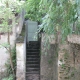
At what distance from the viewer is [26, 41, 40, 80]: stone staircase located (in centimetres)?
890

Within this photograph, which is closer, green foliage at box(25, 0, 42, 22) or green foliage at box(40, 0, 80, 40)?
green foliage at box(40, 0, 80, 40)

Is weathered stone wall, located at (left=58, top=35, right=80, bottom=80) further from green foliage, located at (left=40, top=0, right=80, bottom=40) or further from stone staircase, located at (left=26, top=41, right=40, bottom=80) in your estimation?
green foliage, located at (left=40, top=0, right=80, bottom=40)

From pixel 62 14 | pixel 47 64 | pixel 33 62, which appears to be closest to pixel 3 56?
pixel 33 62

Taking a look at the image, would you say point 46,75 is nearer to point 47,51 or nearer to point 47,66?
point 47,66

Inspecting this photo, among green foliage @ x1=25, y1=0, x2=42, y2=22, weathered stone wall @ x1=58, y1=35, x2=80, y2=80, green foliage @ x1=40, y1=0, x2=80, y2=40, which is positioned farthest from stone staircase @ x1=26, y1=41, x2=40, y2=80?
green foliage @ x1=40, y1=0, x2=80, y2=40

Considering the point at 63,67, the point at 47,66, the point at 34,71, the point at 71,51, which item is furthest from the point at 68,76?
the point at 34,71

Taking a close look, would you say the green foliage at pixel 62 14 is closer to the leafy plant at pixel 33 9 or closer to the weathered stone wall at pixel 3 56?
the leafy plant at pixel 33 9

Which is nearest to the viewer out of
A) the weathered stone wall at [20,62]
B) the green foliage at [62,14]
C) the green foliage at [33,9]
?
the green foliage at [62,14]

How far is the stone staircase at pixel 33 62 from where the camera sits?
890 centimetres

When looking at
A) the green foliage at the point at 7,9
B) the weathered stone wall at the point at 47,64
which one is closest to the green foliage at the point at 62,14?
the green foliage at the point at 7,9

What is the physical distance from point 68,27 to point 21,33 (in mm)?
5395

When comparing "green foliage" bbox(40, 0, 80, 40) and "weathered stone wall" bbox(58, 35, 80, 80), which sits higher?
"green foliage" bbox(40, 0, 80, 40)

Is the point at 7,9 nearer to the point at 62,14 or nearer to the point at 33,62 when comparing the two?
the point at 33,62

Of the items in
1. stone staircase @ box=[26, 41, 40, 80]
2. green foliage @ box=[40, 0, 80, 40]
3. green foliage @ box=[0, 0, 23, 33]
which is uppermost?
green foliage @ box=[0, 0, 23, 33]
